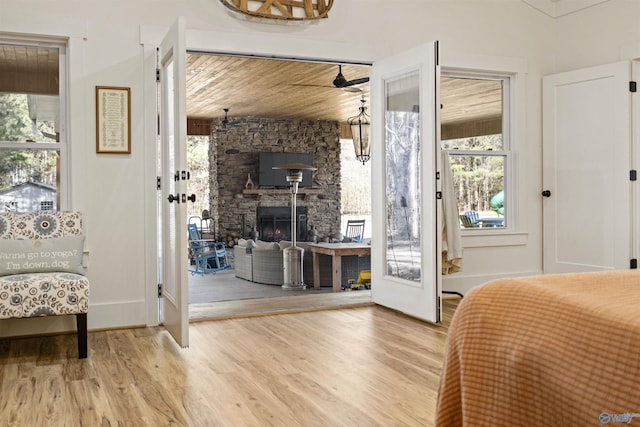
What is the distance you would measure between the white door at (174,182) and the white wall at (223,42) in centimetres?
26

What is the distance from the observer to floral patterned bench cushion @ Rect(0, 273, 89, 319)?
11.4 ft

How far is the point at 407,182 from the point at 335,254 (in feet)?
10.5

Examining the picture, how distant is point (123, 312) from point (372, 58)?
2.75 m

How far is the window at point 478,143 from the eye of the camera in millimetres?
5582

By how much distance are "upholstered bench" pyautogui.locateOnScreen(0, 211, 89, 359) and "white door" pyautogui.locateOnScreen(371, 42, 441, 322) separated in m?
2.26

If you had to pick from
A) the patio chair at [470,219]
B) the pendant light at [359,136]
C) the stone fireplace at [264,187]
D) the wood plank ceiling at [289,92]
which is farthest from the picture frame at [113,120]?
the stone fireplace at [264,187]

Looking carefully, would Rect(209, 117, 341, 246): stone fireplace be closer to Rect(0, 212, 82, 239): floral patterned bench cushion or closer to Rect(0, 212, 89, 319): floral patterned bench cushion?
Rect(0, 212, 82, 239): floral patterned bench cushion

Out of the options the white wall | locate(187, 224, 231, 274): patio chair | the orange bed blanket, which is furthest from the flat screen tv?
the orange bed blanket

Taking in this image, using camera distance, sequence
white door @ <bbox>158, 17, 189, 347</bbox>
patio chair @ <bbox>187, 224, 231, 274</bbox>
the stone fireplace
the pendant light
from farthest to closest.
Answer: the stone fireplace → patio chair @ <bbox>187, 224, 231, 274</bbox> → the pendant light → white door @ <bbox>158, 17, 189, 347</bbox>

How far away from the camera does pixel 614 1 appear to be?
5.36 metres

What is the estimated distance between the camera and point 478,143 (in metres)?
5.69

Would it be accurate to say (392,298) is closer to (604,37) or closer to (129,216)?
(129,216)

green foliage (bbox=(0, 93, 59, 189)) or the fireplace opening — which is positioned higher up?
green foliage (bbox=(0, 93, 59, 189))

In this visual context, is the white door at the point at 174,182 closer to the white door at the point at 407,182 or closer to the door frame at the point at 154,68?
the door frame at the point at 154,68
